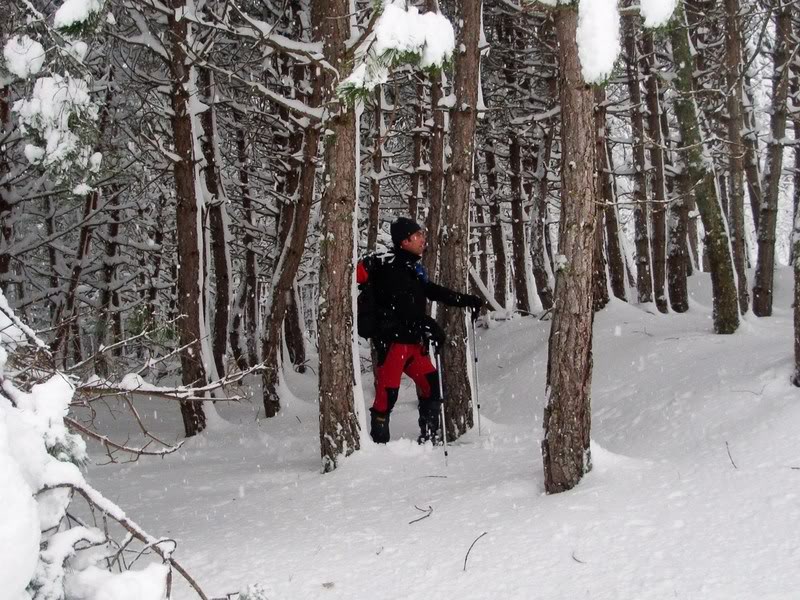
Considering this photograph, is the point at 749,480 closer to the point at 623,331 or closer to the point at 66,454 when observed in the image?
the point at 66,454

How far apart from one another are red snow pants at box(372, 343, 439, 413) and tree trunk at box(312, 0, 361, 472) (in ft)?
1.91

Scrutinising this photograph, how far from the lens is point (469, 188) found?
751cm

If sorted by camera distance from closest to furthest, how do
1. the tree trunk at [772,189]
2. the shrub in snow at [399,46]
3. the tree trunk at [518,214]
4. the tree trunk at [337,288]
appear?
the shrub in snow at [399,46]
the tree trunk at [337,288]
the tree trunk at [772,189]
the tree trunk at [518,214]

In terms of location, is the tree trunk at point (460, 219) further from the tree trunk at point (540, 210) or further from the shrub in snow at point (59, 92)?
the tree trunk at point (540, 210)

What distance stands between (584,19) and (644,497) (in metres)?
3.19

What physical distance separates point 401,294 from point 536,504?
9.56ft

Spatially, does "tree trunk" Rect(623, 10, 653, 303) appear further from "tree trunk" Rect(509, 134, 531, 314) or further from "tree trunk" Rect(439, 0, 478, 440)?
"tree trunk" Rect(439, 0, 478, 440)

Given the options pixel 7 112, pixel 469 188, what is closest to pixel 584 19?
pixel 469 188

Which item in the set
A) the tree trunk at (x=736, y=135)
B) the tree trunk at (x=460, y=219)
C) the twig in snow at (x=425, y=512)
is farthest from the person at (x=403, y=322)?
the tree trunk at (x=736, y=135)

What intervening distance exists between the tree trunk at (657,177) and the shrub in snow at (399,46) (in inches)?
298

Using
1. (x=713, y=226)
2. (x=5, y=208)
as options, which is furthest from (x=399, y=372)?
(x=5, y=208)

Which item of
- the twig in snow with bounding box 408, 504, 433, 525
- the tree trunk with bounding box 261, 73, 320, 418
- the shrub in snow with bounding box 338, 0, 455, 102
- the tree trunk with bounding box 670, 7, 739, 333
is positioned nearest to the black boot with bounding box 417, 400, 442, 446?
the twig in snow with bounding box 408, 504, 433, 525

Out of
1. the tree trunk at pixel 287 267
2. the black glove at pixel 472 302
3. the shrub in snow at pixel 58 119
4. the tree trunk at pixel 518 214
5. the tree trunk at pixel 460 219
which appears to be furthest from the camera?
the tree trunk at pixel 518 214

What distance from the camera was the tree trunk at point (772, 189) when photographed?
33.1 feet
